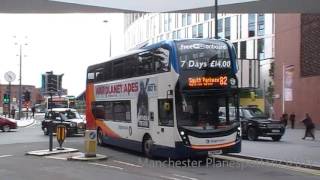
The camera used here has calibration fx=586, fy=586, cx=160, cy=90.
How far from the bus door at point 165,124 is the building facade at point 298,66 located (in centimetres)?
3236

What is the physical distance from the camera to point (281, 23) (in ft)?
181

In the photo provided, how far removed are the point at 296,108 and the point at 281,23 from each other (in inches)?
339

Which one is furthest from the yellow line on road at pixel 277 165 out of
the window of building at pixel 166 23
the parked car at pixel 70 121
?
the window of building at pixel 166 23

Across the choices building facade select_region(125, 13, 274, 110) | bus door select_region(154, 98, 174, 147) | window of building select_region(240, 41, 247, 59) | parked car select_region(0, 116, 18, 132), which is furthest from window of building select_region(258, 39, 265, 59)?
bus door select_region(154, 98, 174, 147)

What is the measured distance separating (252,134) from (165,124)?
45.9 ft

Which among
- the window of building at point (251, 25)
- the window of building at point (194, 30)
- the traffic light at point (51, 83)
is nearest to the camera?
the traffic light at point (51, 83)

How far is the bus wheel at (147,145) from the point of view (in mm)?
19086

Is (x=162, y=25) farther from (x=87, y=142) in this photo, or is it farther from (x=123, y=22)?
(x=87, y=142)

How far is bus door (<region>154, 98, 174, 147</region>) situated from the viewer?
17.4 metres

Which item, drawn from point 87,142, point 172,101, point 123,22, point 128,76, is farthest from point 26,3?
point 123,22

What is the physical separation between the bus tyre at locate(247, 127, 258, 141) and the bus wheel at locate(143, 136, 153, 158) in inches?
472

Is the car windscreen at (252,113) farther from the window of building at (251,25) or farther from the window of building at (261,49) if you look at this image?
the window of building at (251,25)

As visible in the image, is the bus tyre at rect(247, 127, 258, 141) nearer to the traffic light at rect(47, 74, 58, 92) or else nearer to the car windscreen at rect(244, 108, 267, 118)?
the car windscreen at rect(244, 108, 267, 118)

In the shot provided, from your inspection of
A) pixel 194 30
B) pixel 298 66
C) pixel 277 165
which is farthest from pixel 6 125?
pixel 194 30
